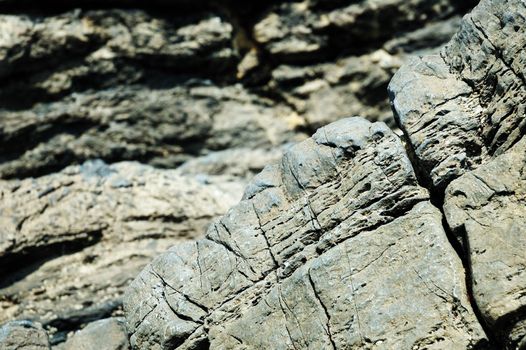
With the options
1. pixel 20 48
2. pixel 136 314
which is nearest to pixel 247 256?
pixel 136 314

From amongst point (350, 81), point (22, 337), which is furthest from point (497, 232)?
point (350, 81)

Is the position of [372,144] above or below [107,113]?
below

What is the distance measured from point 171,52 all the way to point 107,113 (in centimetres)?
250

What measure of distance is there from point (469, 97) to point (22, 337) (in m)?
8.73

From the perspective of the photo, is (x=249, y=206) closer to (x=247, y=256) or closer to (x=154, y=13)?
(x=247, y=256)

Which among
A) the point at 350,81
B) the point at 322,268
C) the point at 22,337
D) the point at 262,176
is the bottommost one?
the point at 322,268

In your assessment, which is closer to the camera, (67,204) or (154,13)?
(67,204)

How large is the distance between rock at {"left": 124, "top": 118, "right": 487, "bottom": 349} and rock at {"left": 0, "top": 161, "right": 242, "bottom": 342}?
3.70 meters

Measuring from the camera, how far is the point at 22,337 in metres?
11.7

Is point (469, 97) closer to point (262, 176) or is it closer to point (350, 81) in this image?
point (262, 176)

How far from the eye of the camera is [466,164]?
9953 mm

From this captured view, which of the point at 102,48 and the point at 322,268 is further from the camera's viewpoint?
the point at 102,48

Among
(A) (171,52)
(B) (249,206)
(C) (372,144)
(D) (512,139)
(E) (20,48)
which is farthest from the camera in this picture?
(A) (171,52)

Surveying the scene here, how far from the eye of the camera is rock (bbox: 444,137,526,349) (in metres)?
8.41
